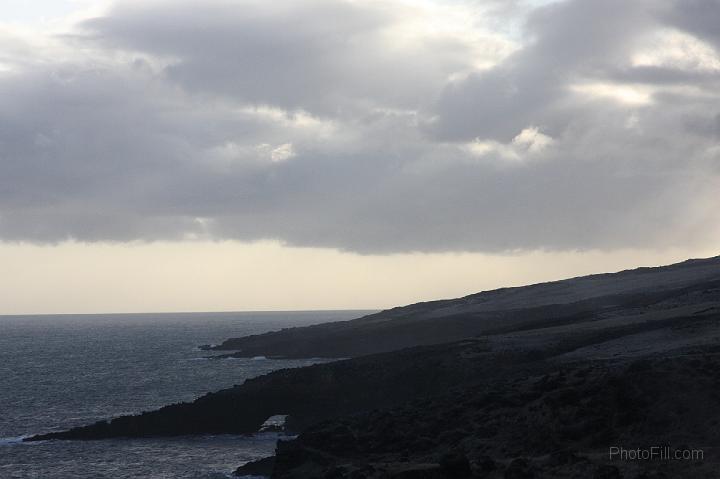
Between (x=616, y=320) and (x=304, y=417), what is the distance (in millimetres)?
45610

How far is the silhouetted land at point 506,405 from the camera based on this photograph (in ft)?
158

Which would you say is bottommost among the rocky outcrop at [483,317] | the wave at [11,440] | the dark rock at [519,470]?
the wave at [11,440]

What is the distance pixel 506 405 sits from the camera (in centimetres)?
5969

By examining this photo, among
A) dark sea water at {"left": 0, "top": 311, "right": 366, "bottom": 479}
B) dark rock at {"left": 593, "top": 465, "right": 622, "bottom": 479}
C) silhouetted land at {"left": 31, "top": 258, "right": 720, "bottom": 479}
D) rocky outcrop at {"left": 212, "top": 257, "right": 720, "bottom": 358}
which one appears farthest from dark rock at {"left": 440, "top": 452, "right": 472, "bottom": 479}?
rocky outcrop at {"left": 212, "top": 257, "right": 720, "bottom": 358}

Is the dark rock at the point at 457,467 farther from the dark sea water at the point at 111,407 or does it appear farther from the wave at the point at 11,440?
the wave at the point at 11,440

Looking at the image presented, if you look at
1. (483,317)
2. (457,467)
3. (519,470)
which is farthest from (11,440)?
(483,317)

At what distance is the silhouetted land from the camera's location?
48.0m

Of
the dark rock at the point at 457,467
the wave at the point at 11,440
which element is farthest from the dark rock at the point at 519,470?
the wave at the point at 11,440

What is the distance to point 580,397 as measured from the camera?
184 ft

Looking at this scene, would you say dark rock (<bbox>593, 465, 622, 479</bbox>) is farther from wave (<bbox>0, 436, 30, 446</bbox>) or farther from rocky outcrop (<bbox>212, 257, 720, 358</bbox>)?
rocky outcrop (<bbox>212, 257, 720, 358</bbox>)

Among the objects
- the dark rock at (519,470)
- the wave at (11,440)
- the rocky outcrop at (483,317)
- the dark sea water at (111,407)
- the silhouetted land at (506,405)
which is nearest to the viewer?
the dark rock at (519,470)

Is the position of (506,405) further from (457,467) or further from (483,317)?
(483,317)

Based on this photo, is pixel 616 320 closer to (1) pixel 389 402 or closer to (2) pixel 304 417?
(1) pixel 389 402

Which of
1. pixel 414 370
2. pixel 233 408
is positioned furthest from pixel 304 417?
pixel 414 370
